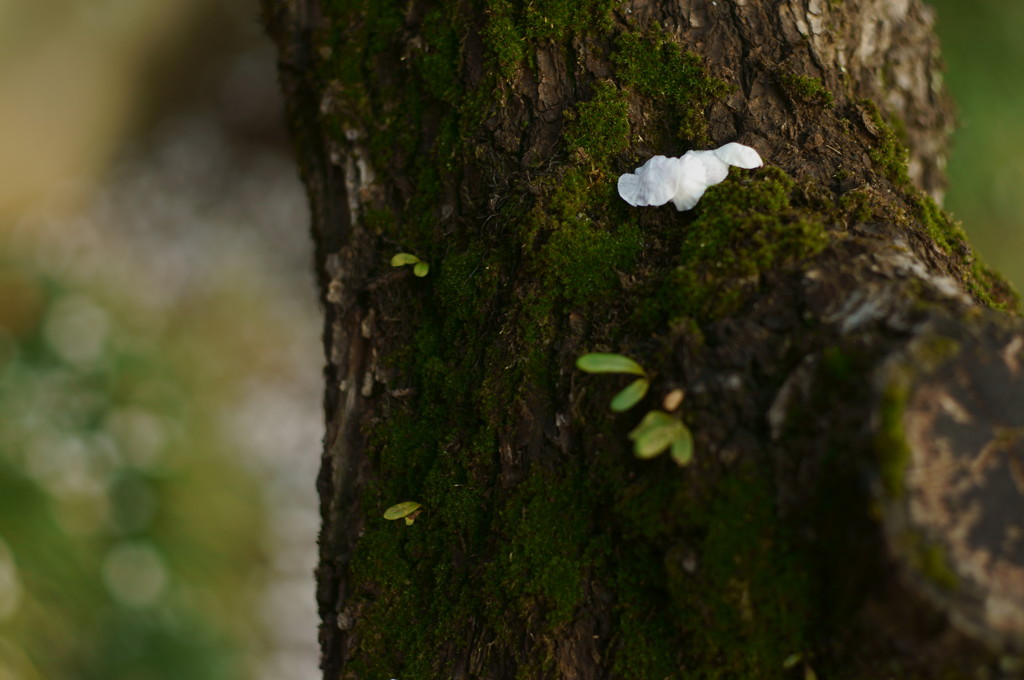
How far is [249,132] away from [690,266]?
433cm

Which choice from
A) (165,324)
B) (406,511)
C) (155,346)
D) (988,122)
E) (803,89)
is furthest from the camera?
(165,324)

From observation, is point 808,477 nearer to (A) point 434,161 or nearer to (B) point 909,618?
(B) point 909,618

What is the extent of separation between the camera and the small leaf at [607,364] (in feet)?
4.90

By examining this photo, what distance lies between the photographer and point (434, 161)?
6.84ft

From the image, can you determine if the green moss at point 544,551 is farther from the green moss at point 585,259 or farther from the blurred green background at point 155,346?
the blurred green background at point 155,346

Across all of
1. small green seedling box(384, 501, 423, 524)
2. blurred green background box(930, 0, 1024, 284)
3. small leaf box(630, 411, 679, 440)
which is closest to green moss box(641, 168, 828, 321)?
small leaf box(630, 411, 679, 440)

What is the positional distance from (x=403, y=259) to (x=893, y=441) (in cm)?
132

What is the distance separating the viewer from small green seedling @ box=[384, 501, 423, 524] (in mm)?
1831

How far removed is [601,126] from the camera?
1.85m

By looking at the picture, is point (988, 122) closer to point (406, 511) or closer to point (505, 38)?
point (505, 38)

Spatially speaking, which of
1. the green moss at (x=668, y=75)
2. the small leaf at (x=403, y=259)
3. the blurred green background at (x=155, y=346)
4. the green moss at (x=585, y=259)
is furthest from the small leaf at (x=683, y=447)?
the blurred green background at (x=155, y=346)

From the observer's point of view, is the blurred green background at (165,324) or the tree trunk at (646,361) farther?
the blurred green background at (165,324)

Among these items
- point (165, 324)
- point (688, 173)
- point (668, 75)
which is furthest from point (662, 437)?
point (165, 324)

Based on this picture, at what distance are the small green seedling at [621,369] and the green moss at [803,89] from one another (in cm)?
98
